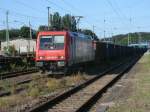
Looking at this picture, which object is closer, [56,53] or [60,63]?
[60,63]

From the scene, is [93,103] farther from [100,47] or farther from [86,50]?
[100,47]

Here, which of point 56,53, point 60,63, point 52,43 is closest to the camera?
point 60,63

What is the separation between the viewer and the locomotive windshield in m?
28.2

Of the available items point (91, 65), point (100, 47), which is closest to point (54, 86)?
point (91, 65)

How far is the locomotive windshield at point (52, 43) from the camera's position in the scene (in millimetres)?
28156

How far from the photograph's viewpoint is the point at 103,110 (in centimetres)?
1296

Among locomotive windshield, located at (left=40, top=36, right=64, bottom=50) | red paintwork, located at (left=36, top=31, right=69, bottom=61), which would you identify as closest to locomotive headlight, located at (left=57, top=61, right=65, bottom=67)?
red paintwork, located at (left=36, top=31, right=69, bottom=61)

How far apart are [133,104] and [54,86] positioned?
7.14 metres

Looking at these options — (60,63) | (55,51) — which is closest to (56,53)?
(55,51)

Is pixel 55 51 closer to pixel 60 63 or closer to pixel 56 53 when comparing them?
pixel 56 53

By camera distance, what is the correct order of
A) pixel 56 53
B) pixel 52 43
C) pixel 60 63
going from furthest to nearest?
pixel 52 43 → pixel 56 53 → pixel 60 63

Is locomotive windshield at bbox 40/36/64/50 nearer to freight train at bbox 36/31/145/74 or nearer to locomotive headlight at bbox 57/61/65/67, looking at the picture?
freight train at bbox 36/31/145/74

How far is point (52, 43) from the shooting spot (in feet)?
93.2

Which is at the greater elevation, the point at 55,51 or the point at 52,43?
the point at 52,43
